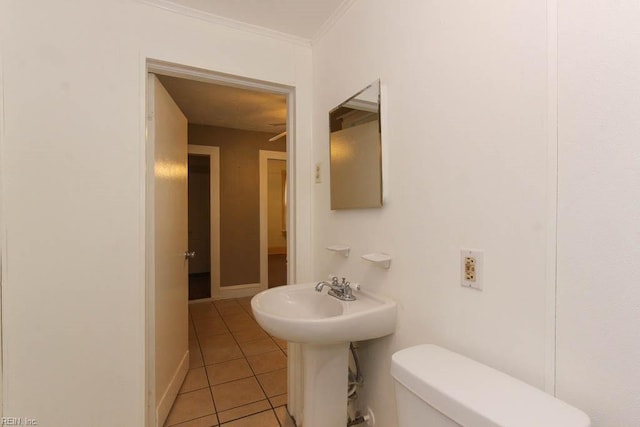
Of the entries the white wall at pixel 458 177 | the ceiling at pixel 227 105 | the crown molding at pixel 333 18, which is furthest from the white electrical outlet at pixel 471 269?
the ceiling at pixel 227 105

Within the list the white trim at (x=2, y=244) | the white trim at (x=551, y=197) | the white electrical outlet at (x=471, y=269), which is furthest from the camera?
the white trim at (x=2, y=244)

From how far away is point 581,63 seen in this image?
652 millimetres

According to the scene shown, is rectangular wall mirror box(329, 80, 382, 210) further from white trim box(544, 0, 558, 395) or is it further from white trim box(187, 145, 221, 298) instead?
white trim box(187, 145, 221, 298)

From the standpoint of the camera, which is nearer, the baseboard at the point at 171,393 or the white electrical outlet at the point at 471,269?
the white electrical outlet at the point at 471,269

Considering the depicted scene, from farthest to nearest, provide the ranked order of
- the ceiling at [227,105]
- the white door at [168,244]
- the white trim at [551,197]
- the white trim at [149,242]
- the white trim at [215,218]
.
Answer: the white trim at [215,218], the ceiling at [227,105], the white door at [168,244], the white trim at [149,242], the white trim at [551,197]

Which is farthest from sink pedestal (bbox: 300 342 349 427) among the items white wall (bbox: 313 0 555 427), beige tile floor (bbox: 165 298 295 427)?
beige tile floor (bbox: 165 298 295 427)

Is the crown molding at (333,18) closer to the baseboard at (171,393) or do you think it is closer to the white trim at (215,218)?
the baseboard at (171,393)

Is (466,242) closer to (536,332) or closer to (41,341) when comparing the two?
(536,332)

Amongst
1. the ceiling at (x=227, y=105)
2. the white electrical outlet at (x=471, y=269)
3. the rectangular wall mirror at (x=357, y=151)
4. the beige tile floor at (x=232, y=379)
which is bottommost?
the beige tile floor at (x=232, y=379)

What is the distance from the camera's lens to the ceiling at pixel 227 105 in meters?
2.69

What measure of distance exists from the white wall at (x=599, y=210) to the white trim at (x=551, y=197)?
0.04ft

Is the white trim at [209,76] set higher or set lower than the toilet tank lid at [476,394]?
higher

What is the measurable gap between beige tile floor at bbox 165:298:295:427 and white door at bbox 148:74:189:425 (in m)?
0.13

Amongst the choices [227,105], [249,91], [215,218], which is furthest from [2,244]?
[215,218]
